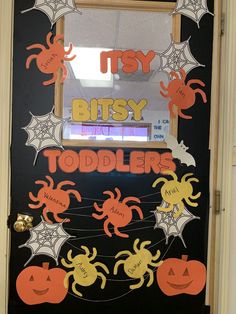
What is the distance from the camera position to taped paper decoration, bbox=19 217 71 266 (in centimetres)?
157

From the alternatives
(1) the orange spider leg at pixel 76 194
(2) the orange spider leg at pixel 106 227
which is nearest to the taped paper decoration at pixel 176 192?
(2) the orange spider leg at pixel 106 227

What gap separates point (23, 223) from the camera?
60.8 inches

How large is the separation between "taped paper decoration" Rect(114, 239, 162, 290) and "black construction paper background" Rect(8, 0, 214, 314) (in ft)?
0.08

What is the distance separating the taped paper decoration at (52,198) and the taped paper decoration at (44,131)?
0.15 m

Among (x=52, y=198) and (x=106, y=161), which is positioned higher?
(x=106, y=161)

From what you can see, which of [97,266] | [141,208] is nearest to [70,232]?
[97,266]

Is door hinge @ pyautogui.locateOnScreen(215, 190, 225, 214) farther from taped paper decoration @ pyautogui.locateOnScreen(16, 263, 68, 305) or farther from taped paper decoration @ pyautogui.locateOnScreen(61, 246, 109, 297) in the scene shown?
taped paper decoration @ pyautogui.locateOnScreen(16, 263, 68, 305)

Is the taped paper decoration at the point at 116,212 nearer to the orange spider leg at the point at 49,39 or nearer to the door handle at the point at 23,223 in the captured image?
the door handle at the point at 23,223

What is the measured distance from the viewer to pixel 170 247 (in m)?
1.61

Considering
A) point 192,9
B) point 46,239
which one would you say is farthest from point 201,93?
point 46,239

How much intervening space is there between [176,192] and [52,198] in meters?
0.58

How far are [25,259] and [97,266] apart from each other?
34 cm

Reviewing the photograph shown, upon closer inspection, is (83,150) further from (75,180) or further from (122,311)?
(122,311)

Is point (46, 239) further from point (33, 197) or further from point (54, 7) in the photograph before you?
point (54, 7)
